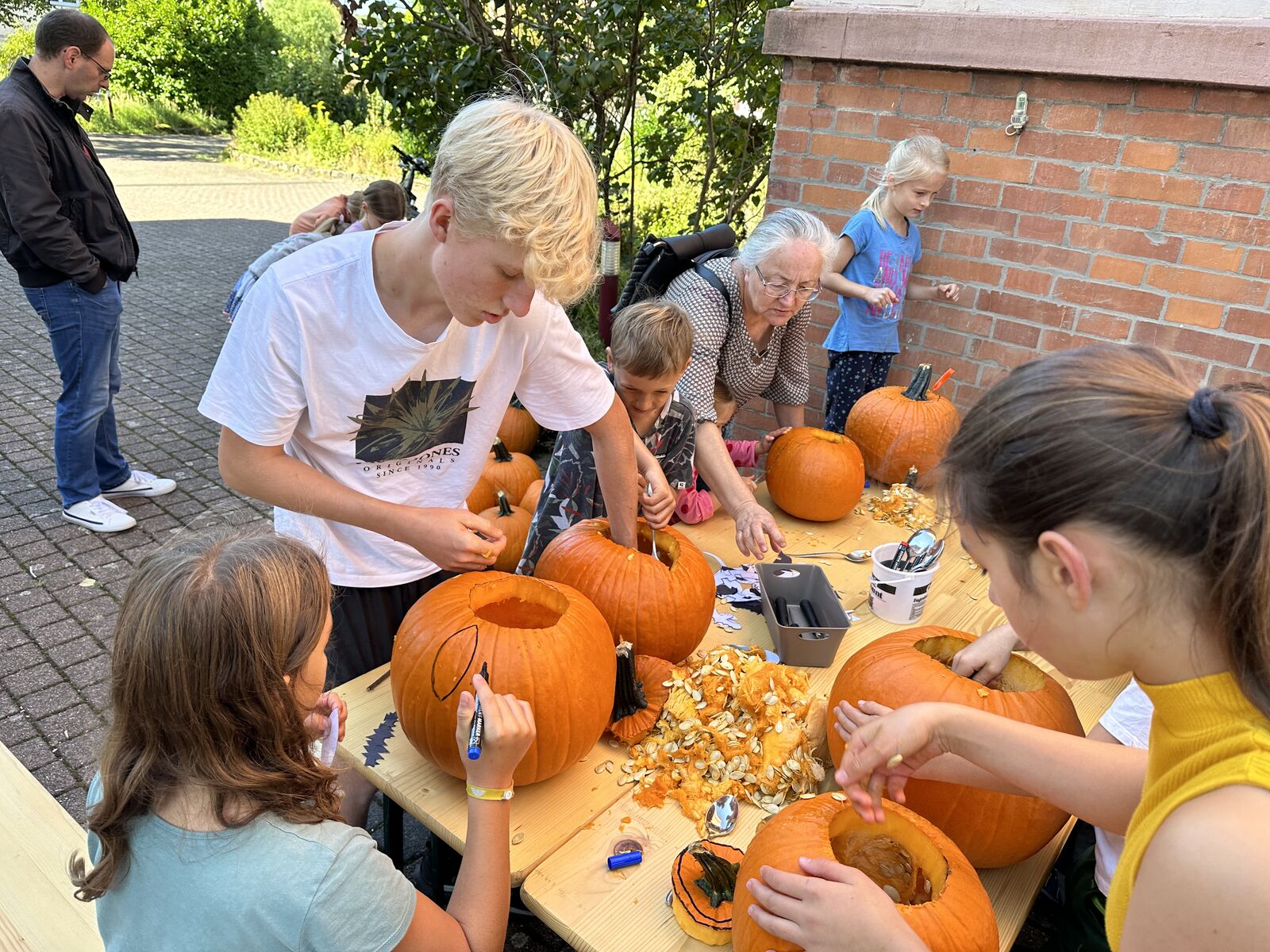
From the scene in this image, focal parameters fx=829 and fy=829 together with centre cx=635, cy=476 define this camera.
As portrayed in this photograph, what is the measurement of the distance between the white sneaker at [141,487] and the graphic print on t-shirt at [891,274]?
421 centimetres

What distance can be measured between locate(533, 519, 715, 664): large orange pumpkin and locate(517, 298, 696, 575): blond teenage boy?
1.23ft

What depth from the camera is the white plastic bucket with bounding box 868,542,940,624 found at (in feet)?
7.48

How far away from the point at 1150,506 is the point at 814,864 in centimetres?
68

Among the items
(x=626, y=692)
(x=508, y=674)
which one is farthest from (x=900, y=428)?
(x=508, y=674)

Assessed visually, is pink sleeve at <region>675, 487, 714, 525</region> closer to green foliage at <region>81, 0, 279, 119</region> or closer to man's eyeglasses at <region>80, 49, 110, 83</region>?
man's eyeglasses at <region>80, 49, 110, 83</region>

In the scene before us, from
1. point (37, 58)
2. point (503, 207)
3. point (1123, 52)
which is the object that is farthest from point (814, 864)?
point (37, 58)

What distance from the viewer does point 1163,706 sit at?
1003 millimetres

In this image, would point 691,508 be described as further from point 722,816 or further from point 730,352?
point 722,816

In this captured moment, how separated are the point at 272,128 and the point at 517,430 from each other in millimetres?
16825

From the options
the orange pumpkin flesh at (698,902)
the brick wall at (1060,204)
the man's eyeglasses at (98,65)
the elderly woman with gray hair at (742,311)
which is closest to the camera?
the orange pumpkin flesh at (698,902)

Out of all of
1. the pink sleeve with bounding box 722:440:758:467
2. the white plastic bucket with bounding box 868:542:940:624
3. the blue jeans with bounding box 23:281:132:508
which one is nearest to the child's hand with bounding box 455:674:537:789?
the white plastic bucket with bounding box 868:542:940:624

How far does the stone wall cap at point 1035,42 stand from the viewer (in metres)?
3.30

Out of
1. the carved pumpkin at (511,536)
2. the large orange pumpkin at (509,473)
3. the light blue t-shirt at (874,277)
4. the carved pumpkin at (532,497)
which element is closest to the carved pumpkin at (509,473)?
the large orange pumpkin at (509,473)

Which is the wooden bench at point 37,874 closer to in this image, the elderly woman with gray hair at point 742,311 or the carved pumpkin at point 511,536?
the carved pumpkin at point 511,536
